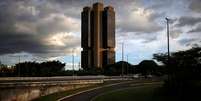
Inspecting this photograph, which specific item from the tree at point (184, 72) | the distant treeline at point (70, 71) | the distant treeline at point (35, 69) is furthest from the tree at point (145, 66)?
the tree at point (184, 72)

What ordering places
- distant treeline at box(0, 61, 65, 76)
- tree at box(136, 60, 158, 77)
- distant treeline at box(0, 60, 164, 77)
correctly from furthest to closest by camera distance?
distant treeline at box(0, 61, 65, 76), tree at box(136, 60, 158, 77), distant treeline at box(0, 60, 164, 77)

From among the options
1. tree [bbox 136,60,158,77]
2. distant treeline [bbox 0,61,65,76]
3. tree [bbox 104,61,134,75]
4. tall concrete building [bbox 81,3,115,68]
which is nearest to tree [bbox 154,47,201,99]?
tree [bbox 136,60,158,77]

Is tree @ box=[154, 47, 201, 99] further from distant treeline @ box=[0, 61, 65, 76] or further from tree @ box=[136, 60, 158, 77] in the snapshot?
distant treeline @ box=[0, 61, 65, 76]

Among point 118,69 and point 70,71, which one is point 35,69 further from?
point 118,69

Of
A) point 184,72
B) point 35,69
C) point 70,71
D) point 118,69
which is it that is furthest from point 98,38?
point 184,72

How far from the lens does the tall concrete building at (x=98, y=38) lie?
190000 mm

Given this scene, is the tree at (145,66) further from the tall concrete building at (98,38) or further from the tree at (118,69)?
the tall concrete building at (98,38)

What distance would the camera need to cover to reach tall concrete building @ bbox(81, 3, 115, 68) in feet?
623

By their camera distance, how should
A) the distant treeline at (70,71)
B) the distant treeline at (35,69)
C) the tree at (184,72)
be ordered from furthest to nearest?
the distant treeline at (35,69)
the distant treeline at (70,71)
the tree at (184,72)

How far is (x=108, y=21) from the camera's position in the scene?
193875 millimetres

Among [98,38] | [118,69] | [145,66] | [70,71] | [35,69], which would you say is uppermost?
[98,38]

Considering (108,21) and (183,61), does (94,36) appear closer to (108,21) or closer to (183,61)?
(108,21)

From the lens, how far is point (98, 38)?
620 feet

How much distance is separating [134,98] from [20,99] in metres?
18.7
